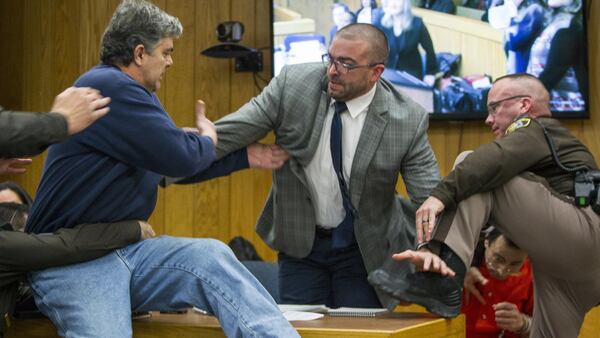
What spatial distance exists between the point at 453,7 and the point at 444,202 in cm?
225

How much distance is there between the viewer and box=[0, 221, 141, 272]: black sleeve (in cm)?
272

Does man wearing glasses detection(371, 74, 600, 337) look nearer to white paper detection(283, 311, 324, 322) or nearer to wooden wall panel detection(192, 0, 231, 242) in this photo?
white paper detection(283, 311, 324, 322)

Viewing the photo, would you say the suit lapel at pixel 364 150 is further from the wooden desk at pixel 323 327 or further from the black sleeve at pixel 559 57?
the black sleeve at pixel 559 57

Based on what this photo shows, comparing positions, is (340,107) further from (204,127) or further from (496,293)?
(496,293)

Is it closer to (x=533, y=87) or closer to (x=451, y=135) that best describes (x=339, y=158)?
(x=533, y=87)

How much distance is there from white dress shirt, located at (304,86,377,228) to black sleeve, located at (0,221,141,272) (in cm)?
105

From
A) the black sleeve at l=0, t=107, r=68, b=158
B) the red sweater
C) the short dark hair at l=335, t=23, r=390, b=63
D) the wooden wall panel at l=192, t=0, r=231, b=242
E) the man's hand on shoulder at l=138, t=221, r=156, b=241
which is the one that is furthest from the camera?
the wooden wall panel at l=192, t=0, r=231, b=242

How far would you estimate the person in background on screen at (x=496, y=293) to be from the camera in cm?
361

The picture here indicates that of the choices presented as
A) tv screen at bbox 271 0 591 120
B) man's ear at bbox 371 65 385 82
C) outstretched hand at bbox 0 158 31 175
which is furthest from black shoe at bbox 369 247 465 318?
tv screen at bbox 271 0 591 120

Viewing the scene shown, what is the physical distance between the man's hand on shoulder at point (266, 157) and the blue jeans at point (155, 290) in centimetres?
86

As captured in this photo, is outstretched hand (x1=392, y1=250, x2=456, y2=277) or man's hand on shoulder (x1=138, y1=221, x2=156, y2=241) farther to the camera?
outstretched hand (x1=392, y1=250, x2=456, y2=277)

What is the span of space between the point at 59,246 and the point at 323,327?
81 cm

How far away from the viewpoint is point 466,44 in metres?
5.04

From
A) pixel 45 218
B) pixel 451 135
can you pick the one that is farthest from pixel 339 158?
pixel 451 135
